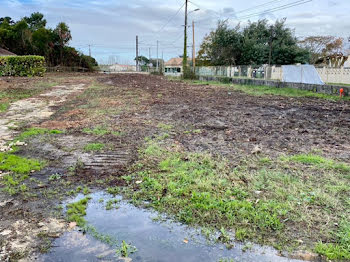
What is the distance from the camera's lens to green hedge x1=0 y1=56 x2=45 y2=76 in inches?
913

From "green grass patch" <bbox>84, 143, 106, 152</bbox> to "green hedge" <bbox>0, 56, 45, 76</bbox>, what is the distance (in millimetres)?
22403

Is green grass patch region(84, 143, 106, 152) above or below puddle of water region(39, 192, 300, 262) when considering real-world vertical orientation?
above

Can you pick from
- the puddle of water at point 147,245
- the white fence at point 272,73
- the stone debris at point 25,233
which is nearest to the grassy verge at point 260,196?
the puddle of water at point 147,245

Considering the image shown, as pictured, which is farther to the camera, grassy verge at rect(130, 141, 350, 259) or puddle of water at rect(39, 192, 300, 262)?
grassy verge at rect(130, 141, 350, 259)

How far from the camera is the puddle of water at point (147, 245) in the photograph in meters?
2.27

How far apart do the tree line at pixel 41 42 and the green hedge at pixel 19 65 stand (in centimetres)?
1048

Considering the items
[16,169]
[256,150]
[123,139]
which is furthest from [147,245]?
[123,139]

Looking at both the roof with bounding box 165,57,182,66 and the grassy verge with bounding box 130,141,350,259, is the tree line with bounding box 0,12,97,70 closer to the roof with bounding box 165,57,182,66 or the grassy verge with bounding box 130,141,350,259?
the grassy verge with bounding box 130,141,350,259

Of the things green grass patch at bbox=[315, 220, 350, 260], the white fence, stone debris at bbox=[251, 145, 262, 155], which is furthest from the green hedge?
green grass patch at bbox=[315, 220, 350, 260]

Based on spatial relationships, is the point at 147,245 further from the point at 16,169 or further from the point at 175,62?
the point at 175,62

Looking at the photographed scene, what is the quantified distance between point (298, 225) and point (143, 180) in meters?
1.82

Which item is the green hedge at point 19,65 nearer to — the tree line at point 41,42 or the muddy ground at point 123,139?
the tree line at point 41,42

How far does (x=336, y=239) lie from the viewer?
2404mm

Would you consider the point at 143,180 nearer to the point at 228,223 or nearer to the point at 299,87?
the point at 228,223
